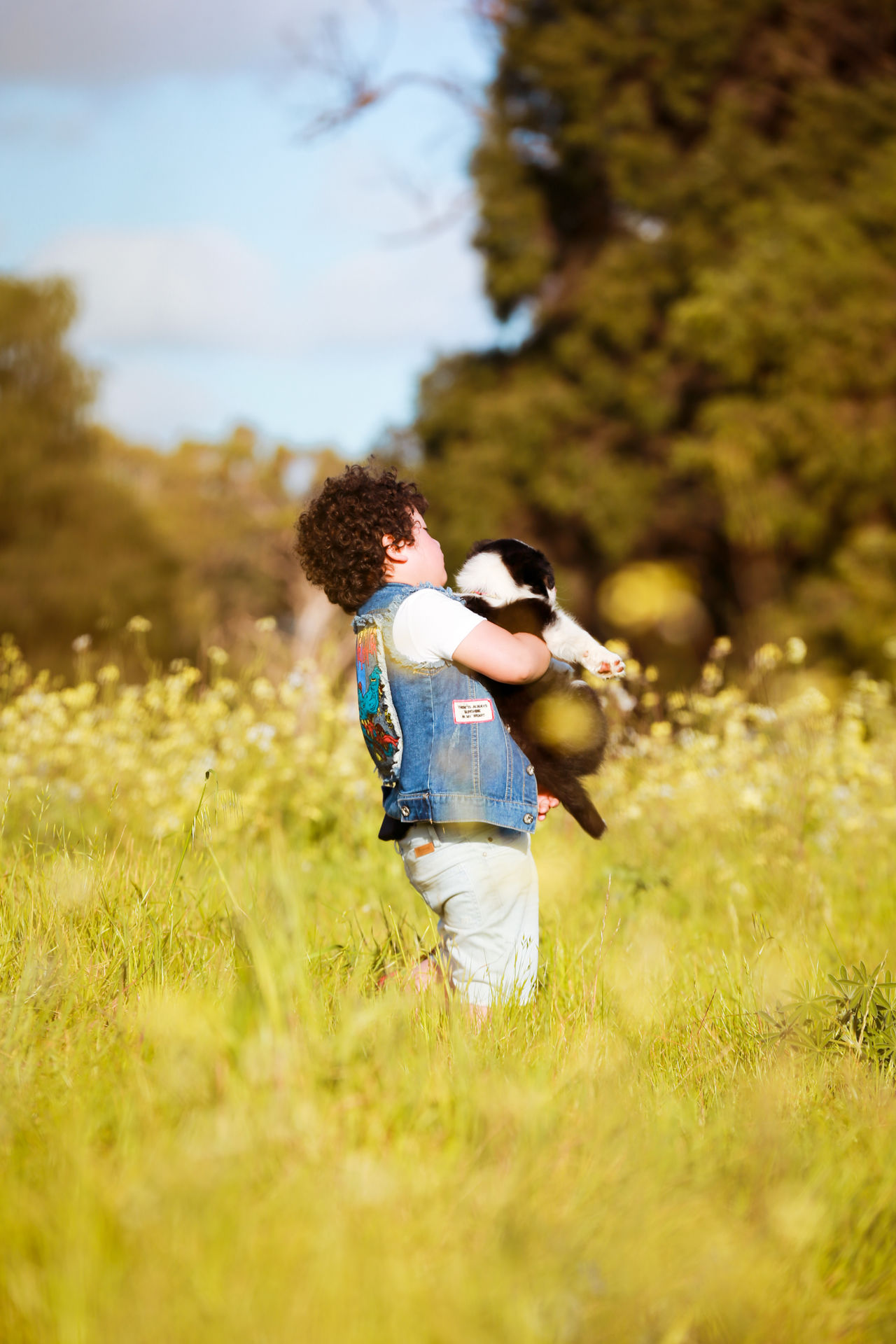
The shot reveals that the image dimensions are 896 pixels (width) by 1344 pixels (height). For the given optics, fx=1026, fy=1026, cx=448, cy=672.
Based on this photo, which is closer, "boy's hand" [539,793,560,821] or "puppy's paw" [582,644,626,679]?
"puppy's paw" [582,644,626,679]

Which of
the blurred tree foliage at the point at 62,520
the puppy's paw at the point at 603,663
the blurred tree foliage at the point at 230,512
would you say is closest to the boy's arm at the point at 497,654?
the puppy's paw at the point at 603,663

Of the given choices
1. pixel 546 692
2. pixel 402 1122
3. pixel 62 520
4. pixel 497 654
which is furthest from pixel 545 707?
pixel 62 520

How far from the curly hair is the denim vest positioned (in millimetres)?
103

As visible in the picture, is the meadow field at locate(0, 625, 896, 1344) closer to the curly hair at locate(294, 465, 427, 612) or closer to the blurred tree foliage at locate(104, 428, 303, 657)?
the curly hair at locate(294, 465, 427, 612)

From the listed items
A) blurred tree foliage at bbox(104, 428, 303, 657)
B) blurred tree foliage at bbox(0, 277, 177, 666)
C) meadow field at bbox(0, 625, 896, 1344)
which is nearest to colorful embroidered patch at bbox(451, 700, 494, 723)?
meadow field at bbox(0, 625, 896, 1344)

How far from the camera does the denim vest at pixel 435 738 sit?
2.59 metres

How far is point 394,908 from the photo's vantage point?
3.84 meters

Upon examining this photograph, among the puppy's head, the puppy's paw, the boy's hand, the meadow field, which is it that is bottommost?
the meadow field

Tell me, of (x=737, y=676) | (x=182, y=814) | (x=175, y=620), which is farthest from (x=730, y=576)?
Answer: (x=182, y=814)

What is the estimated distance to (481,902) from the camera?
2598 mm

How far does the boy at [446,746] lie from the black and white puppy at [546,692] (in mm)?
150

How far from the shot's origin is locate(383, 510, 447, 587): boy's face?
2777 mm

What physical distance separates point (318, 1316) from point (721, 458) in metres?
11.8

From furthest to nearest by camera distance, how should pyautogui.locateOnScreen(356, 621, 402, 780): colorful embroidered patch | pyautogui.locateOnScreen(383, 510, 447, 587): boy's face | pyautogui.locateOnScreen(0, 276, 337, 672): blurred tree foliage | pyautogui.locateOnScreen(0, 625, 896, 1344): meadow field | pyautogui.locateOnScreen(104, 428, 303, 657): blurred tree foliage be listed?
pyautogui.locateOnScreen(104, 428, 303, 657): blurred tree foliage
pyautogui.locateOnScreen(0, 276, 337, 672): blurred tree foliage
pyautogui.locateOnScreen(383, 510, 447, 587): boy's face
pyautogui.locateOnScreen(356, 621, 402, 780): colorful embroidered patch
pyautogui.locateOnScreen(0, 625, 896, 1344): meadow field
